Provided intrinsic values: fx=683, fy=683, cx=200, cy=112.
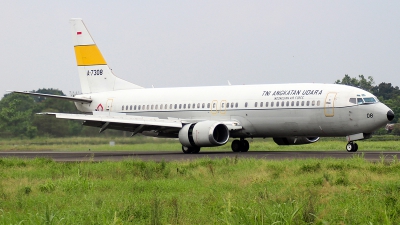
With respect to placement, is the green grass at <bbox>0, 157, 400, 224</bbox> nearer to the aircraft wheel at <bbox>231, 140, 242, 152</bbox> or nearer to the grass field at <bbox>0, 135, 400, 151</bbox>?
the aircraft wheel at <bbox>231, 140, 242, 152</bbox>

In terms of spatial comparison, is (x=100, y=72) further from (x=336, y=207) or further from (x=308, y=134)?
(x=336, y=207)

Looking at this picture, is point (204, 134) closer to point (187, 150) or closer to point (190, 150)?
point (190, 150)

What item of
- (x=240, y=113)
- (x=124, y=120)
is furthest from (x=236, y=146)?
(x=124, y=120)

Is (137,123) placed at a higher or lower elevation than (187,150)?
higher

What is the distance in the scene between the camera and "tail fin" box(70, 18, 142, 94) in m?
40.2

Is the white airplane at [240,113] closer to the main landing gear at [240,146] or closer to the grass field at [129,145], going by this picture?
the main landing gear at [240,146]

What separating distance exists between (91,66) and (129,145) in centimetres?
522

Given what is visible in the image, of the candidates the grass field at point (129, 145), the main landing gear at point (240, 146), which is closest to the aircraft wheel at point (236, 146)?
the main landing gear at point (240, 146)

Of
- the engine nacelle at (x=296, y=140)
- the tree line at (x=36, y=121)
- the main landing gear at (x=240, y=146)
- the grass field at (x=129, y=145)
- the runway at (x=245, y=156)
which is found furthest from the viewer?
the tree line at (x=36, y=121)

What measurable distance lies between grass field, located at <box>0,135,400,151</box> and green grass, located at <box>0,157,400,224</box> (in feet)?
53.8

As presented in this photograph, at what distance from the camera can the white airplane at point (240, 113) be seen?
30.0m

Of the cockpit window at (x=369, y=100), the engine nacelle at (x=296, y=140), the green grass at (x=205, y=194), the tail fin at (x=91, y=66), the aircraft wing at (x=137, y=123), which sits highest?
the tail fin at (x=91, y=66)

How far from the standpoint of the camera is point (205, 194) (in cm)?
1407

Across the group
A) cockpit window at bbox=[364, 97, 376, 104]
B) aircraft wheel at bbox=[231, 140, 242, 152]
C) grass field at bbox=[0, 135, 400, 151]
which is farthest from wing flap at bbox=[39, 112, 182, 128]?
cockpit window at bbox=[364, 97, 376, 104]
